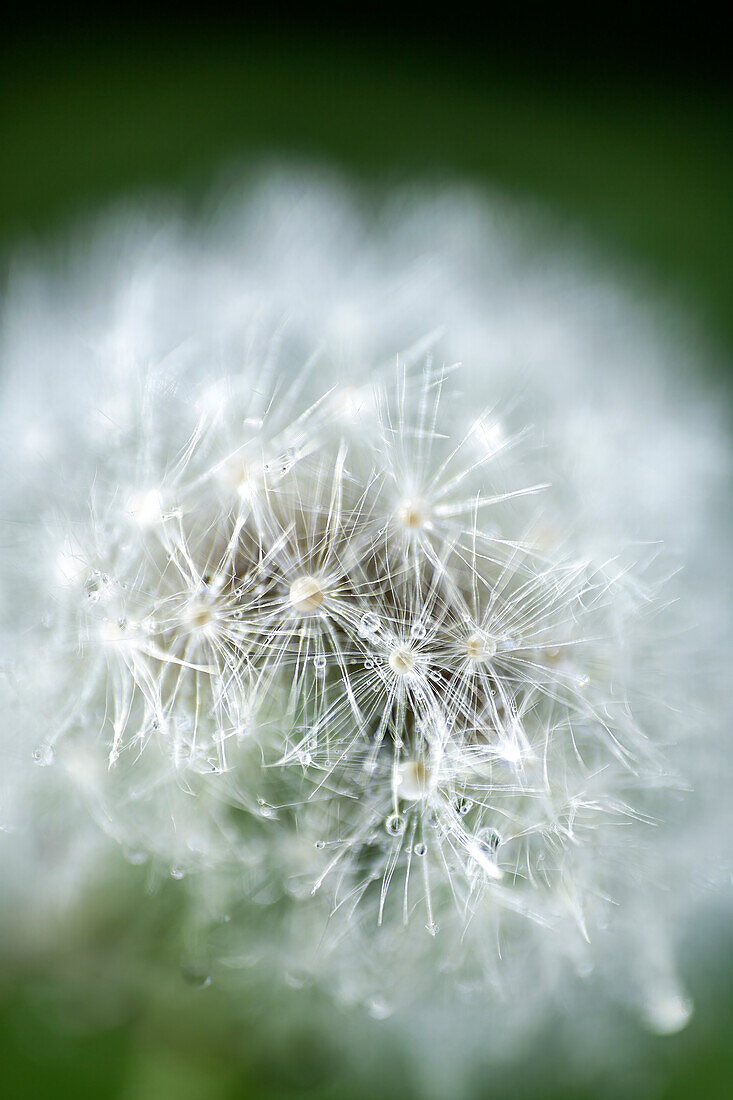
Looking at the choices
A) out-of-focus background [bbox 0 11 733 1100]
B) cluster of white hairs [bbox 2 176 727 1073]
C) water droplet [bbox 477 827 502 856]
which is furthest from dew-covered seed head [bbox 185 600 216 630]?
out-of-focus background [bbox 0 11 733 1100]

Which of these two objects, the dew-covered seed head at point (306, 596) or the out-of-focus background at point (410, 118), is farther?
the out-of-focus background at point (410, 118)

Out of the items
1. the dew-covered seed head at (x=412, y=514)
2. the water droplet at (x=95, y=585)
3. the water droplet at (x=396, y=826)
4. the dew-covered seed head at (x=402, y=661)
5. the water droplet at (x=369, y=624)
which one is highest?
the dew-covered seed head at (x=412, y=514)

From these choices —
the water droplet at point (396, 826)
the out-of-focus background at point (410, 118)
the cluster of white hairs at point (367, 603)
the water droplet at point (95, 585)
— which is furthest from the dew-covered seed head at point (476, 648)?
the out-of-focus background at point (410, 118)

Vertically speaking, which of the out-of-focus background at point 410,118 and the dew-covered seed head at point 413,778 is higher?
the out-of-focus background at point 410,118

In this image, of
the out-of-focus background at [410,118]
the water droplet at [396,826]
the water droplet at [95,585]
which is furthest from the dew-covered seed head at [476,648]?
the out-of-focus background at [410,118]

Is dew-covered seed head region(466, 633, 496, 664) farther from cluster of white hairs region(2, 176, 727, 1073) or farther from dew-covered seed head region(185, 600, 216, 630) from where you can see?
dew-covered seed head region(185, 600, 216, 630)

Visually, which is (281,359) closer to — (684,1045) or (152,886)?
(152,886)

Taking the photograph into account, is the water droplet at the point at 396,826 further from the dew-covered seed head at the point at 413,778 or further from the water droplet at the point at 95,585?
the water droplet at the point at 95,585

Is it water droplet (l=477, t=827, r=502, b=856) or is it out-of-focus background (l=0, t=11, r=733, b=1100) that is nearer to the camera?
water droplet (l=477, t=827, r=502, b=856)

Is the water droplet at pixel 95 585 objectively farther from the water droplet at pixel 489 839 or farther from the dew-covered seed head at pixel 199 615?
the water droplet at pixel 489 839
